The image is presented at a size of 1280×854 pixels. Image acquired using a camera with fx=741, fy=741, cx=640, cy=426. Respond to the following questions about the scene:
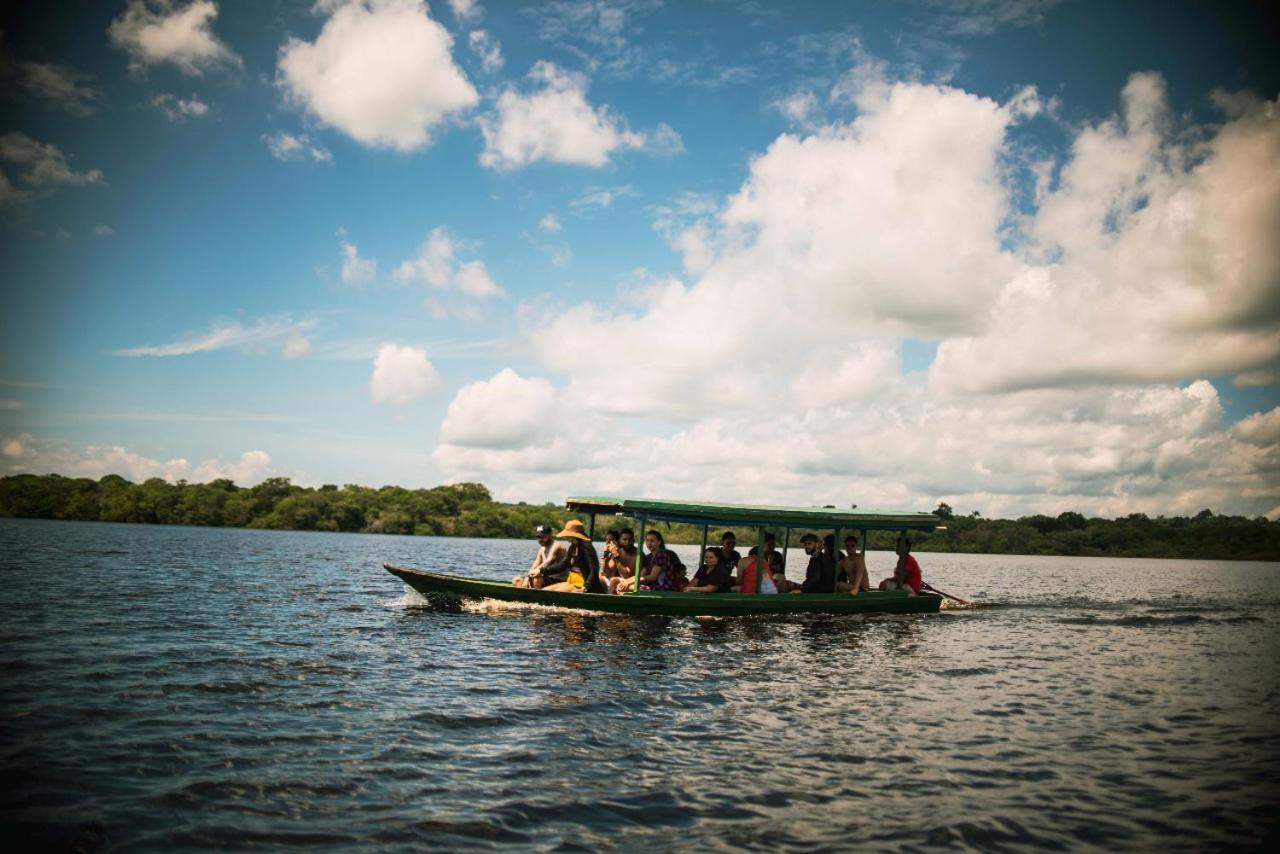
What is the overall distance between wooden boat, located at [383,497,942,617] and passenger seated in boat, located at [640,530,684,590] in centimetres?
48

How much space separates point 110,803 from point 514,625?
12621mm

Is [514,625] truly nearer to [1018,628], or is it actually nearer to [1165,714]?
[1165,714]

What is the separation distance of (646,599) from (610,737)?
10.2m

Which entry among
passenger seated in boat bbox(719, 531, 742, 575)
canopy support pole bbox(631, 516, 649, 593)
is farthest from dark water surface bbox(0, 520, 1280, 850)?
passenger seated in boat bbox(719, 531, 742, 575)

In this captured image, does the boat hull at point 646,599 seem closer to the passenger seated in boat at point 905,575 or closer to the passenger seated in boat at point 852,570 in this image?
the passenger seated in boat at point 852,570

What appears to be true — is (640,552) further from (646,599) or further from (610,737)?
(610,737)

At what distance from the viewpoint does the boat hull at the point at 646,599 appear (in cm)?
2009

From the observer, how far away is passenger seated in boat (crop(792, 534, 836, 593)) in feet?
74.7

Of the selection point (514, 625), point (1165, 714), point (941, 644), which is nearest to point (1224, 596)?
point (941, 644)

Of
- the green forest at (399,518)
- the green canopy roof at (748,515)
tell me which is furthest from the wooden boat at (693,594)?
the green forest at (399,518)

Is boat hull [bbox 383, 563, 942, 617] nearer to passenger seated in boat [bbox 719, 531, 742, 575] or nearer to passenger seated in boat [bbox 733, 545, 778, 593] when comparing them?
passenger seated in boat [bbox 733, 545, 778, 593]

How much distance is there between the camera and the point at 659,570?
69.8 feet

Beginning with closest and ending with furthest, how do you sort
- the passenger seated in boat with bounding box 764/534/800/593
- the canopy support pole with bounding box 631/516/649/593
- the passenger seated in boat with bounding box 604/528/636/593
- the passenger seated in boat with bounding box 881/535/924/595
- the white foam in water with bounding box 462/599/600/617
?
the canopy support pole with bounding box 631/516/649/593, the white foam in water with bounding box 462/599/600/617, the passenger seated in boat with bounding box 604/528/636/593, the passenger seated in boat with bounding box 764/534/800/593, the passenger seated in boat with bounding box 881/535/924/595

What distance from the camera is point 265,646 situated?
15750 mm
